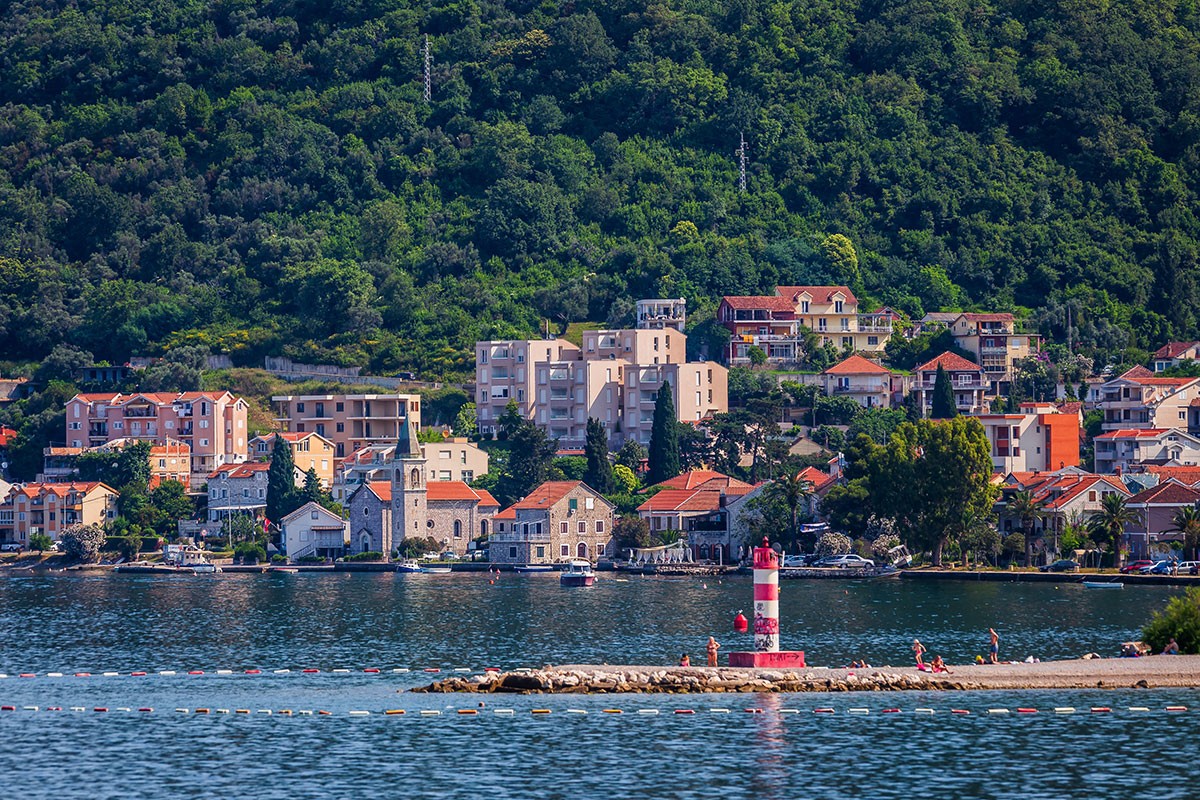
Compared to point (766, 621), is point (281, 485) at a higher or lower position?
higher

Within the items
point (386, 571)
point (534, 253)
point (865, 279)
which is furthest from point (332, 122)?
point (386, 571)

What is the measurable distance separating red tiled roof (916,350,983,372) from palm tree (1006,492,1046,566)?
114 ft

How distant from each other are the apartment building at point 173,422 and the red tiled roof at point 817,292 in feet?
135

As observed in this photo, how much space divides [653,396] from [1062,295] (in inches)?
1698

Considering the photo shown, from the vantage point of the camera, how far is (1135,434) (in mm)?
138125

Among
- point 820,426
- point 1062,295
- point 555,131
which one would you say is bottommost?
point 820,426

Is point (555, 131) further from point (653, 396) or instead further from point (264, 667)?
point (264, 667)

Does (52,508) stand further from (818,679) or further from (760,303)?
(818,679)

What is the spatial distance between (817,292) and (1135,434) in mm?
35663

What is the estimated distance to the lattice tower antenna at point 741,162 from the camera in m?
190

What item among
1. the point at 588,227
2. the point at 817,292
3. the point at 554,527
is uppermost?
the point at 588,227

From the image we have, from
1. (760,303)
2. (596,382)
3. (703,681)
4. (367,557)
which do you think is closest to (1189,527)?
(367,557)

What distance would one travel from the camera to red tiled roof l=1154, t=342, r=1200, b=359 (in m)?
167

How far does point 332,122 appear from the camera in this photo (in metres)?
200
